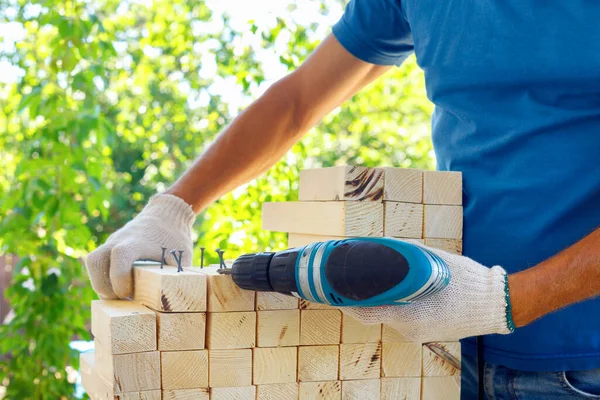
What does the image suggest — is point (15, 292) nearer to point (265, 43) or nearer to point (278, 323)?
point (265, 43)

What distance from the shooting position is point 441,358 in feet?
3.82

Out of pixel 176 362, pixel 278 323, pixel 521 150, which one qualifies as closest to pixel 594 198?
pixel 521 150

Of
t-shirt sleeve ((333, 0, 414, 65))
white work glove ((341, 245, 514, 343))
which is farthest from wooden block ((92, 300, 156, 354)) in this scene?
t-shirt sleeve ((333, 0, 414, 65))

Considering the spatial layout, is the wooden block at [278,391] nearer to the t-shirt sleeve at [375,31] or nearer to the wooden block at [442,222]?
the wooden block at [442,222]

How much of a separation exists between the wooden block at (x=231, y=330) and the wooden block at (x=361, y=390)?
7.4 inches

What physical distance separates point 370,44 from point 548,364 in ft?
2.57

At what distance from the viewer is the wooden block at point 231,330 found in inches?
41.5

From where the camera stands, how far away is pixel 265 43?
3.15 meters

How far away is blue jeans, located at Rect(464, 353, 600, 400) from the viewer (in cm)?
108

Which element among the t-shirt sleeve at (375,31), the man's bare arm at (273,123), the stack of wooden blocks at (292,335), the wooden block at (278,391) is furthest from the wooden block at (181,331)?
the t-shirt sleeve at (375,31)

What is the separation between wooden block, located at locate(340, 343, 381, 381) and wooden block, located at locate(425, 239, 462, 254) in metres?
0.20

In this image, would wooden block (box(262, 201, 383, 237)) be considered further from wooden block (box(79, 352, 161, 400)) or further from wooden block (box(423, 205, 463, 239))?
wooden block (box(79, 352, 161, 400))

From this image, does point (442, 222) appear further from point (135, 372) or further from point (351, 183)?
point (135, 372)

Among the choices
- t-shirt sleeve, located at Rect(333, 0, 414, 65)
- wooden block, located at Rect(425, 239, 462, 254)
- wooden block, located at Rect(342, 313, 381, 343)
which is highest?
t-shirt sleeve, located at Rect(333, 0, 414, 65)
